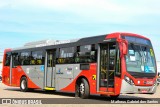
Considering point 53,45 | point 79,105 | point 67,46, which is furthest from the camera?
point 53,45

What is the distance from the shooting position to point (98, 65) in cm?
1544

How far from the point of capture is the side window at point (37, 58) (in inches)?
809

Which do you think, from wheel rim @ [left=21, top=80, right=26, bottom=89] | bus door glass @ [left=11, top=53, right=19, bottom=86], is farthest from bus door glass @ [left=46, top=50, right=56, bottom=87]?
bus door glass @ [left=11, top=53, right=19, bottom=86]

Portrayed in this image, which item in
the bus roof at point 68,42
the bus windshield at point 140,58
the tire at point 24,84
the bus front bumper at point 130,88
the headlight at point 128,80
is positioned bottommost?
the tire at point 24,84

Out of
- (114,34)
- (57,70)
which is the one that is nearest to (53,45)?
(57,70)

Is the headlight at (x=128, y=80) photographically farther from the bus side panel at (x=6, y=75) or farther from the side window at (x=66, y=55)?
the bus side panel at (x=6, y=75)

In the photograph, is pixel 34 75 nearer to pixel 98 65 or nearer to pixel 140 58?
pixel 98 65

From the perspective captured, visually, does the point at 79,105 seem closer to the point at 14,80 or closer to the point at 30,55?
the point at 30,55

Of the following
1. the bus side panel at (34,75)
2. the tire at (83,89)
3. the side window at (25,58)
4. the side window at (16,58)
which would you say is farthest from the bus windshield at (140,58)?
the side window at (16,58)

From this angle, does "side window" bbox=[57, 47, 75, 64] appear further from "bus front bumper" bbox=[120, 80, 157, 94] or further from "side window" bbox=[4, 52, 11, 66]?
"side window" bbox=[4, 52, 11, 66]

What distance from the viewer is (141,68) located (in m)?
14.7

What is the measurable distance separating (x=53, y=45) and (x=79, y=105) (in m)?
7.43

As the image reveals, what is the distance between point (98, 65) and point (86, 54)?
1.25m

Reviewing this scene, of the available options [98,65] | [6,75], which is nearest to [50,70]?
[98,65]
